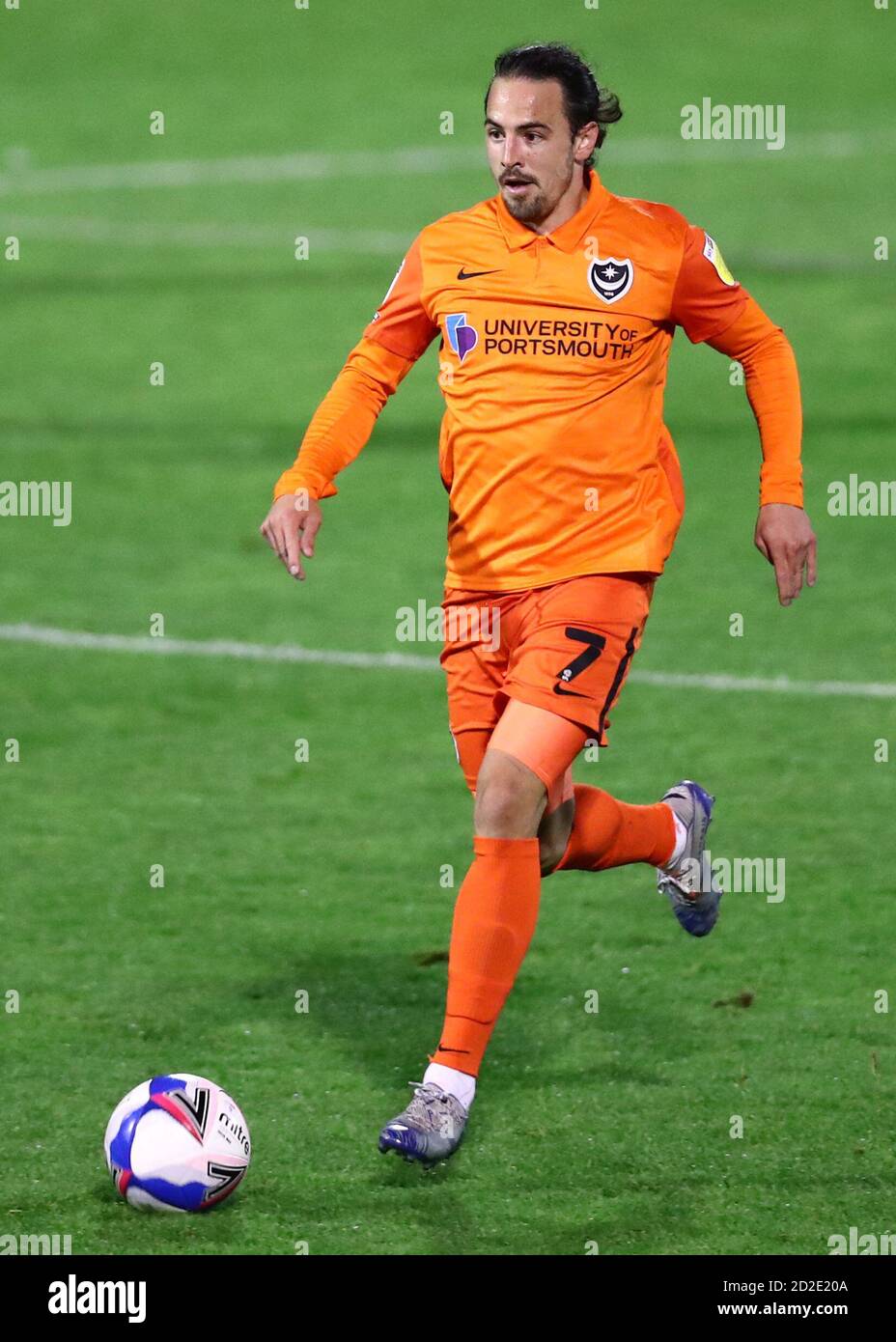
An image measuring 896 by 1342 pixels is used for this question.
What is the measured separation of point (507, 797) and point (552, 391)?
3.31 feet

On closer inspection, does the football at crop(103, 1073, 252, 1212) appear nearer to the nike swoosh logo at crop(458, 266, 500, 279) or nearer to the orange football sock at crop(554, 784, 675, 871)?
the orange football sock at crop(554, 784, 675, 871)

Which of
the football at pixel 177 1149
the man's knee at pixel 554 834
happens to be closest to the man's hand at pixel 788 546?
the man's knee at pixel 554 834

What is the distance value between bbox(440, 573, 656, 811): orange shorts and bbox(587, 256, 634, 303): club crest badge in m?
0.68

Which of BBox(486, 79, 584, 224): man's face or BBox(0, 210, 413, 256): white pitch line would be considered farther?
BBox(0, 210, 413, 256): white pitch line

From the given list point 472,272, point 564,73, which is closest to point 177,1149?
point 472,272

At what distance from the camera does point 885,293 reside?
17219 millimetres

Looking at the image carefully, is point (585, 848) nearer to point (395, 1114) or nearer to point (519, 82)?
point (395, 1114)

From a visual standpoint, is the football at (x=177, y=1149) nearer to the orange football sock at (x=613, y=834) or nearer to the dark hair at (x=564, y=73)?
the orange football sock at (x=613, y=834)

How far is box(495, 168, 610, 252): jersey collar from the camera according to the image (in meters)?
5.89

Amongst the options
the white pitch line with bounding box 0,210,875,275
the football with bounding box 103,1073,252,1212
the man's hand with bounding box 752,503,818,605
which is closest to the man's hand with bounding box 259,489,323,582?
the man's hand with bounding box 752,503,818,605

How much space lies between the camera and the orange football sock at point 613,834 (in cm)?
627

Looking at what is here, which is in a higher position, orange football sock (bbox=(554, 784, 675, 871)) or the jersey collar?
the jersey collar

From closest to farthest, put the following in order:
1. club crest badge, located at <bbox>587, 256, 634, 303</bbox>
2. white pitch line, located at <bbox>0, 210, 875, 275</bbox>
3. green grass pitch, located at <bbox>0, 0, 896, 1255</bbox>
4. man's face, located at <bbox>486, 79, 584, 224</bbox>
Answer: green grass pitch, located at <bbox>0, 0, 896, 1255</bbox>
man's face, located at <bbox>486, 79, 584, 224</bbox>
club crest badge, located at <bbox>587, 256, 634, 303</bbox>
white pitch line, located at <bbox>0, 210, 875, 275</bbox>

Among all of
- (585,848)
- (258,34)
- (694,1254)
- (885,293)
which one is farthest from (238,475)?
(258,34)
